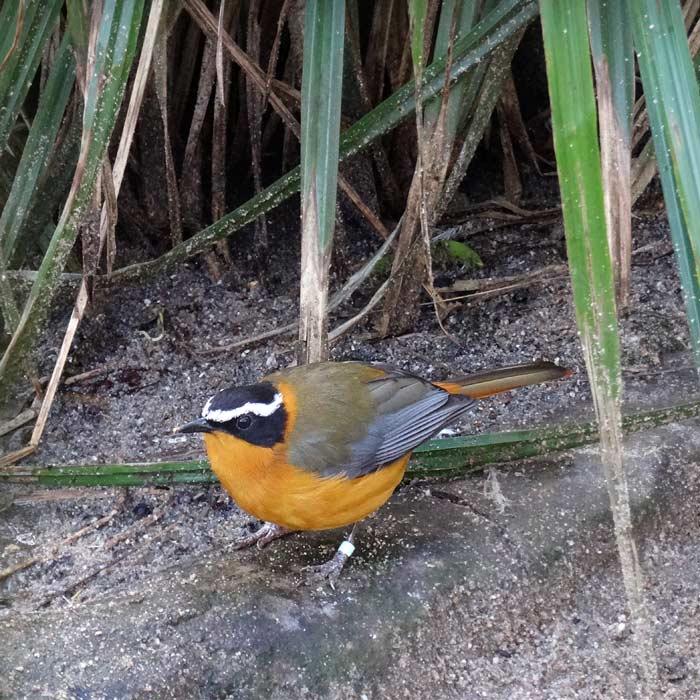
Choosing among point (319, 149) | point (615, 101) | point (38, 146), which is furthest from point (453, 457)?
point (38, 146)

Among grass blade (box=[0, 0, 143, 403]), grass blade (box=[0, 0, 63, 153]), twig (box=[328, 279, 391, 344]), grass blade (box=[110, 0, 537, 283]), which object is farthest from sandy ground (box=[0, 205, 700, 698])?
grass blade (box=[0, 0, 63, 153])

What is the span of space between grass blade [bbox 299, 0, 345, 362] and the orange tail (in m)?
0.59

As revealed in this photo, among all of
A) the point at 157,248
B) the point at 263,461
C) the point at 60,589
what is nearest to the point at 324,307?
the point at 263,461

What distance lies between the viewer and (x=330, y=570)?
9.59ft

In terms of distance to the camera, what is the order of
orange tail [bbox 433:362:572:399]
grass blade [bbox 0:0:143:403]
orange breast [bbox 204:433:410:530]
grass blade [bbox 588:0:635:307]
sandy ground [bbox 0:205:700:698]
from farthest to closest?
1. orange tail [bbox 433:362:572:399]
2. orange breast [bbox 204:433:410:530]
3. grass blade [bbox 0:0:143:403]
4. sandy ground [bbox 0:205:700:698]
5. grass blade [bbox 588:0:635:307]

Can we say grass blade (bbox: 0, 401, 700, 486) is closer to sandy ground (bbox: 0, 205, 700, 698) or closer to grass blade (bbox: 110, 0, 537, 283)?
sandy ground (bbox: 0, 205, 700, 698)

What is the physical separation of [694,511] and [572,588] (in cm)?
53

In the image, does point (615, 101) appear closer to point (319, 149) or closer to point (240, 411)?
point (319, 149)

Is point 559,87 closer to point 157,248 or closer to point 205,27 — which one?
point 205,27

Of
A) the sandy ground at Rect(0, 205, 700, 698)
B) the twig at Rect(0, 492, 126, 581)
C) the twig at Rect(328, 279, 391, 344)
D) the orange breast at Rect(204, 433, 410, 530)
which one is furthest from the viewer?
the twig at Rect(328, 279, 391, 344)

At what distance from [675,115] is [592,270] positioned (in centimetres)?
50

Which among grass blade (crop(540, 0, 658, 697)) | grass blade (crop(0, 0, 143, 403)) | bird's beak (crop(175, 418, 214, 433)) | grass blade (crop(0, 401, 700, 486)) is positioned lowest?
grass blade (crop(0, 401, 700, 486))

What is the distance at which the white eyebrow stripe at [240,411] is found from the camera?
2926 millimetres

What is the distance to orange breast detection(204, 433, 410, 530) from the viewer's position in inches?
113
